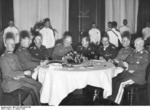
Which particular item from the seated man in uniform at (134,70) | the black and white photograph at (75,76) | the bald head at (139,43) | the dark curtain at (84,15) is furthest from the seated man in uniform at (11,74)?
the dark curtain at (84,15)

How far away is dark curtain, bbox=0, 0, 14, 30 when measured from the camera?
833 centimetres

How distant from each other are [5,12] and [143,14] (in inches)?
156

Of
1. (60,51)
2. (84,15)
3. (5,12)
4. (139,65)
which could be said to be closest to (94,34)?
(84,15)

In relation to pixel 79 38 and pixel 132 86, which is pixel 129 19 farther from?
pixel 132 86

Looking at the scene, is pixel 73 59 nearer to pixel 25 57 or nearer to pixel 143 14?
pixel 25 57

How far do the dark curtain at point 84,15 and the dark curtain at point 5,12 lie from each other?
1.73m

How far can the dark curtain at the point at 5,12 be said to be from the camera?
8.33m

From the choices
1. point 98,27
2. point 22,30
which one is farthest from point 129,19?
point 22,30

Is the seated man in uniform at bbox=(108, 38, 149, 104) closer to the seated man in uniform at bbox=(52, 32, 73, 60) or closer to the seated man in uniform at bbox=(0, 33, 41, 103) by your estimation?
the seated man in uniform at bbox=(0, 33, 41, 103)

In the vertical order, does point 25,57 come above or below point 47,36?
below

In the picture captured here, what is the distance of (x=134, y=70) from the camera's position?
4414 mm

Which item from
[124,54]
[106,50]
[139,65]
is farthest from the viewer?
[106,50]

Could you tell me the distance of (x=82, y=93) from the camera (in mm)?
5344

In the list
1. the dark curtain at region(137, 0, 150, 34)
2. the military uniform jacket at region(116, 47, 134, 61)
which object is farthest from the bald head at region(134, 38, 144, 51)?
the dark curtain at region(137, 0, 150, 34)
